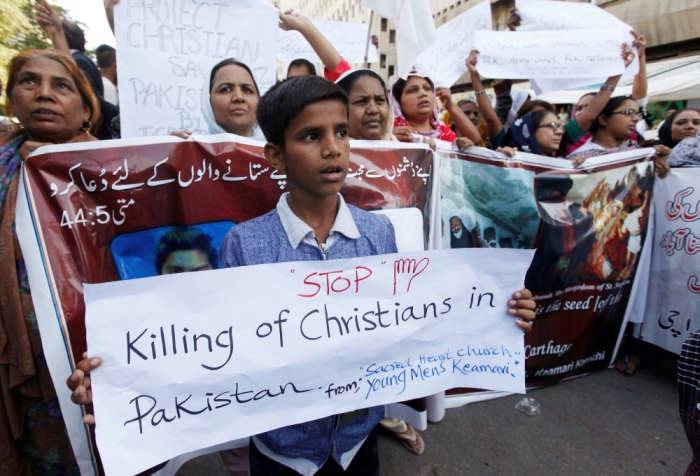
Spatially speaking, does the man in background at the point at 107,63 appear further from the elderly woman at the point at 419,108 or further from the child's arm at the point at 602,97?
the child's arm at the point at 602,97

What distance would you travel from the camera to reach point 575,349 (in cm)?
282

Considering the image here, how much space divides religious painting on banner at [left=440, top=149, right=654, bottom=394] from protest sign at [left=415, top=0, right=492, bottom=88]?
3.14ft

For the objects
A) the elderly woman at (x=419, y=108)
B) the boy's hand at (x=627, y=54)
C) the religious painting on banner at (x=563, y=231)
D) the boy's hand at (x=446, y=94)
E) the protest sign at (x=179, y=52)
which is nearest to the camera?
the protest sign at (x=179, y=52)

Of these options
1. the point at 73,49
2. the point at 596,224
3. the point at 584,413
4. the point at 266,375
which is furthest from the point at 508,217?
the point at 73,49

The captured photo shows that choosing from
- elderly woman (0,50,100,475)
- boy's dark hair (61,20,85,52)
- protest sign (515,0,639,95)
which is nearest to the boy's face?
elderly woman (0,50,100,475)

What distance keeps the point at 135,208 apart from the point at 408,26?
2088 millimetres

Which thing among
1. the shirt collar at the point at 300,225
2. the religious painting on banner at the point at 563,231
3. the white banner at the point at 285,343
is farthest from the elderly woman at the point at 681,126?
the shirt collar at the point at 300,225

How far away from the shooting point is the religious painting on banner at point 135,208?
1461mm

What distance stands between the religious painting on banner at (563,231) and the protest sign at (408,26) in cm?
81

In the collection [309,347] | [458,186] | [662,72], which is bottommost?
[309,347]

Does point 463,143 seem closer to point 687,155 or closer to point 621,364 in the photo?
point 687,155

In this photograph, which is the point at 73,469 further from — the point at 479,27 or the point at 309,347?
the point at 479,27

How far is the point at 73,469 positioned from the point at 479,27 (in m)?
3.72

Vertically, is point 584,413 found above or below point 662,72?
below
